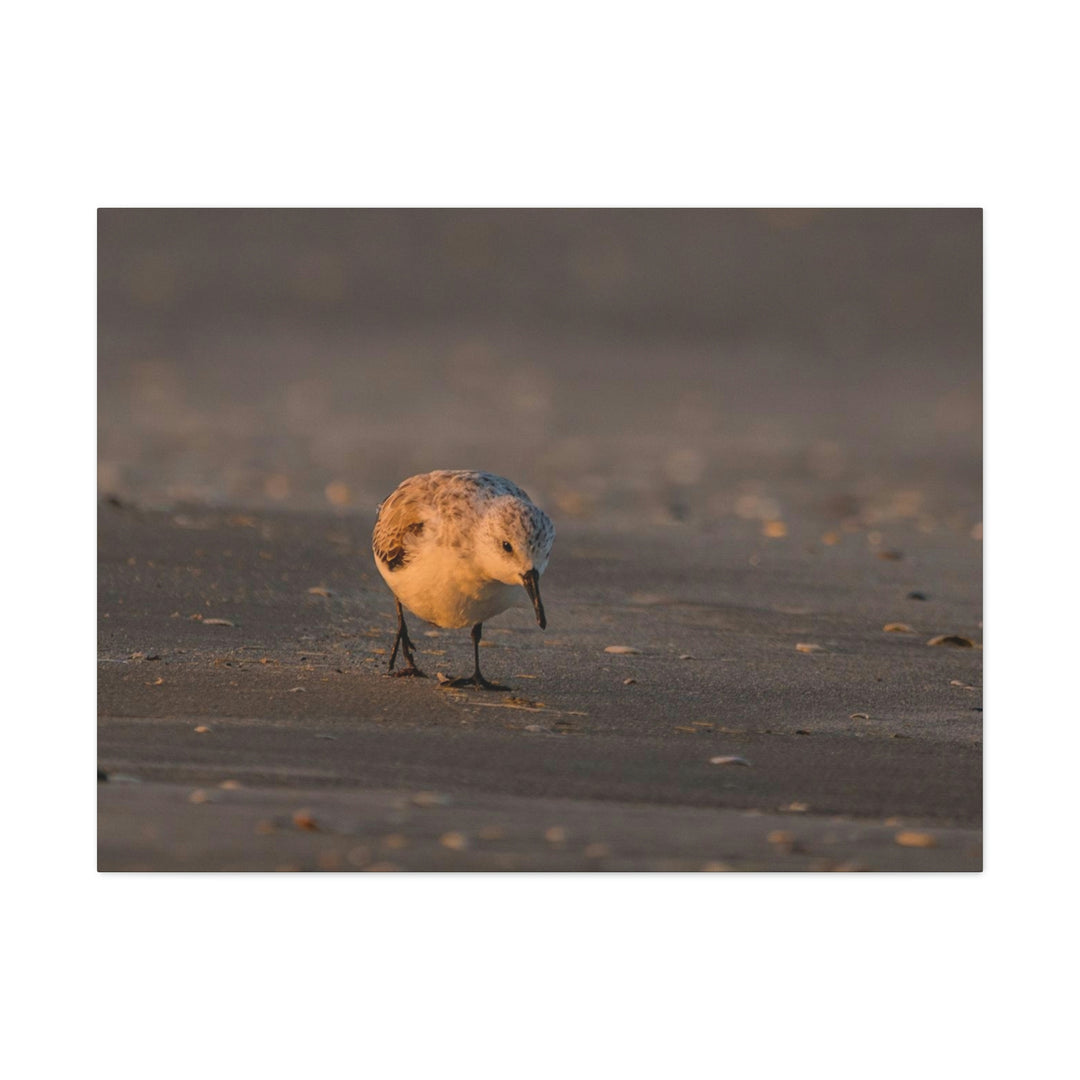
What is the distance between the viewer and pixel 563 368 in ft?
44.2

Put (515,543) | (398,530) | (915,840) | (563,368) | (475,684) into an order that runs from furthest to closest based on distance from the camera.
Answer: (563,368) < (475,684) < (398,530) < (515,543) < (915,840)

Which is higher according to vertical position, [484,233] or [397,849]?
[484,233]

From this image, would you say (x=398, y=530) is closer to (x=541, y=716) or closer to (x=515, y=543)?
(x=515, y=543)

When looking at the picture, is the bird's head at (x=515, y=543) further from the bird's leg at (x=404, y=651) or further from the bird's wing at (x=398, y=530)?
the bird's leg at (x=404, y=651)

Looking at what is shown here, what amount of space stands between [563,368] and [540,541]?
7652mm

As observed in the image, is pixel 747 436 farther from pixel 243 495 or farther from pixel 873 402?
pixel 243 495

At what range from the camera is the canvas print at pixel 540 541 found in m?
5.23

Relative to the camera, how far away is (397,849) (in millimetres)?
4961

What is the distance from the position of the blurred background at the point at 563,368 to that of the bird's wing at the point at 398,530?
9.81 ft

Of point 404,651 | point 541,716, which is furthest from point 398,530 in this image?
point 541,716
